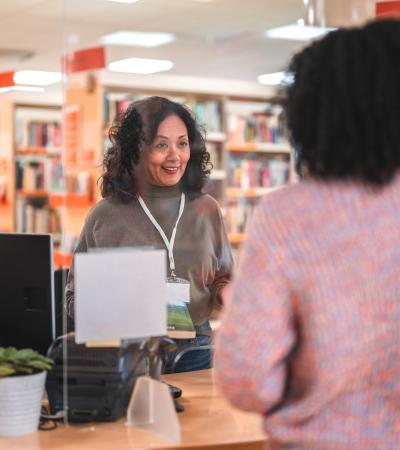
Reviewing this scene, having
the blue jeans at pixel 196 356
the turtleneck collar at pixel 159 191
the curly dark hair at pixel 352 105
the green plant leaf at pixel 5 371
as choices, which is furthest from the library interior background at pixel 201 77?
the curly dark hair at pixel 352 105

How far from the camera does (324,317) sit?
144 centimetres

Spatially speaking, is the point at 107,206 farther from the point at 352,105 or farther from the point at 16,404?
the point at 352,105

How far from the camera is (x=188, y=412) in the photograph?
2328 millimetres

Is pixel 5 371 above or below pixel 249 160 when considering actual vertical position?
below

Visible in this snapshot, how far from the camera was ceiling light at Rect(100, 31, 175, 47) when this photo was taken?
2412 mm

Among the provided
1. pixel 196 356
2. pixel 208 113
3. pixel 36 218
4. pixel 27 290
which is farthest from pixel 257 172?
pixel 36 218

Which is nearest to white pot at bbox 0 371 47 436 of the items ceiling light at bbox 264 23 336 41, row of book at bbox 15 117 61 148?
ceiling light at bbox 264 23 336 41

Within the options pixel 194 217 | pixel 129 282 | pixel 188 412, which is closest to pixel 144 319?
pixel 129 282

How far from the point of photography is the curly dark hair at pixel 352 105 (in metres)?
1.43

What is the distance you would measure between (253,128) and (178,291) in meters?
0.54

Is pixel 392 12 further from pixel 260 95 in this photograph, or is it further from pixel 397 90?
pixel 397 90

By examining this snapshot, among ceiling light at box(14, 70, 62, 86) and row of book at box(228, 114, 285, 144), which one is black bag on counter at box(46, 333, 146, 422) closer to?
row of book at box(228, 114, 285, 144)

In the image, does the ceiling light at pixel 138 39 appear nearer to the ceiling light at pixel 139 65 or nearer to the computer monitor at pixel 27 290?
the ceiling light at pixel 139 65

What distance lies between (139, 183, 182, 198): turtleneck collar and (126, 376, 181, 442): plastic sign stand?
55 cm
